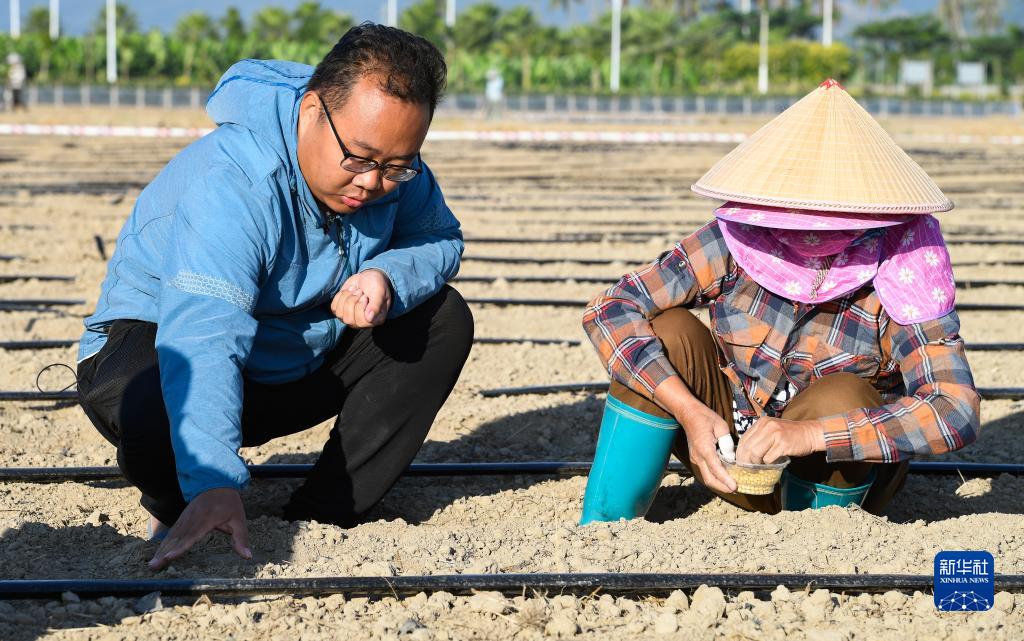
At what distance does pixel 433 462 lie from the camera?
14.5 feet

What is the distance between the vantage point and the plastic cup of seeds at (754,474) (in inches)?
123

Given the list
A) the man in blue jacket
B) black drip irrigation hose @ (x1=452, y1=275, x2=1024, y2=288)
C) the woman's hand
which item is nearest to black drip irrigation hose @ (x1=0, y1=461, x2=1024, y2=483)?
the man in blue jacket

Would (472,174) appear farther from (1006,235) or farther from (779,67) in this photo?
(779,67)

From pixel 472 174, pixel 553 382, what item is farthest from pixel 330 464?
pixel 472 174

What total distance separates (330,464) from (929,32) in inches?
3066

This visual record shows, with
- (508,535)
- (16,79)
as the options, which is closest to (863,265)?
(508,535)

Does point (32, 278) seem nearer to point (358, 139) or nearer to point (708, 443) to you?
point (358, 139)

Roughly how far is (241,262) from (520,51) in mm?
54364

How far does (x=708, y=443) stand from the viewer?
10.5 ft

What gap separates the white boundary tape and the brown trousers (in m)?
18.1

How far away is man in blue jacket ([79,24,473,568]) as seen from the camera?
2.90 metres

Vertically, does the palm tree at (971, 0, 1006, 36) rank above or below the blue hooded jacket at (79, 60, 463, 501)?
above

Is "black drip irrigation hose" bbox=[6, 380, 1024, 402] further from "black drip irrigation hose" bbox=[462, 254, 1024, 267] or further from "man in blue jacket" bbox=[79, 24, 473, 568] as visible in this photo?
"black drip irrigation hose" bbox=[462, 254, 1024, 267]

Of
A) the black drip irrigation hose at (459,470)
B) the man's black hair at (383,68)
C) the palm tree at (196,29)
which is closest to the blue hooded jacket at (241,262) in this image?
the man's black hair at (383,68)
